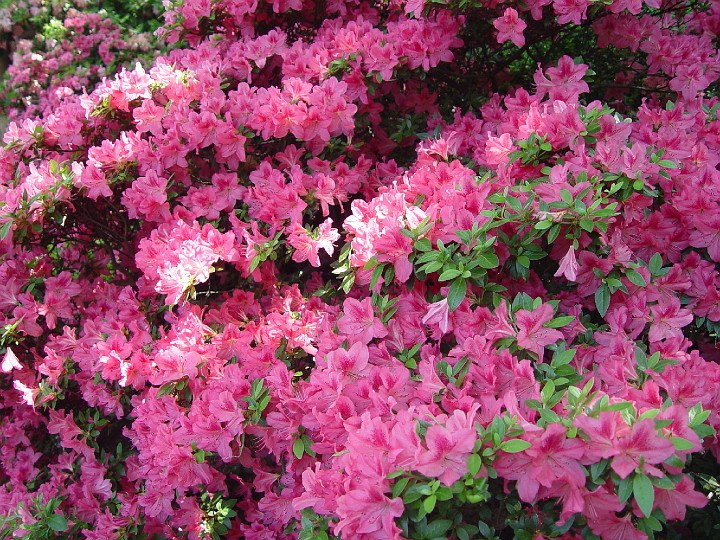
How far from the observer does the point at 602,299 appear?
1483 mm

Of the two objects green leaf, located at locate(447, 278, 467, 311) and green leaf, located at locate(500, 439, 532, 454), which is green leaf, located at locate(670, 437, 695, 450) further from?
green leaf, located at locate(447, 278, 467, 311)

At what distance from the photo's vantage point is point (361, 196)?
7.80 ft

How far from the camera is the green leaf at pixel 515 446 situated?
1.03 metres

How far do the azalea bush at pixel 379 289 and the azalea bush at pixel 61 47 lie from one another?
7.85ft

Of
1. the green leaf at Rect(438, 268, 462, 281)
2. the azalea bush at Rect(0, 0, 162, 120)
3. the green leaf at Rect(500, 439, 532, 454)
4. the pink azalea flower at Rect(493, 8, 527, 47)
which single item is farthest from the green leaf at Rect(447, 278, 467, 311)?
the azalea bush at Rect(0, 0, 162, 120)

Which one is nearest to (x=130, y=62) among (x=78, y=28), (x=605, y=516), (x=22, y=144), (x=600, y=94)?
(x=78, y=28)

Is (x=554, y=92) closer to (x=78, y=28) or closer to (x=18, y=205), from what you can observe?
(x=18, y=205)

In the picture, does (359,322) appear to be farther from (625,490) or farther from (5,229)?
(5,229)

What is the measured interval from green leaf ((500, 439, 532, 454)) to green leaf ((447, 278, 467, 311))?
401 mm

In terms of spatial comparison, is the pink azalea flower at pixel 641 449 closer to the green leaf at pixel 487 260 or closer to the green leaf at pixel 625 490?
the green leaf at pixel 625 490

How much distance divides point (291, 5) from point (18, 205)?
132cm

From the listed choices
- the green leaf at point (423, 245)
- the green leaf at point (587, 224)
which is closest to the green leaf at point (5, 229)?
the green leaf at point (423, 245)

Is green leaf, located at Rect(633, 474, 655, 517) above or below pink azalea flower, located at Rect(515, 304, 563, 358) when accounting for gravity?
above

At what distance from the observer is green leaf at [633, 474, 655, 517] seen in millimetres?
948
